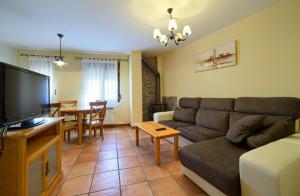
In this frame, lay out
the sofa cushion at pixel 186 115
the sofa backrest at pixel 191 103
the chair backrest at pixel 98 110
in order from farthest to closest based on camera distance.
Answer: the chair backrest at pixel 98 110 → the sofa backrest at pixel 191 103 → the sofa cushion at pixel 186 115

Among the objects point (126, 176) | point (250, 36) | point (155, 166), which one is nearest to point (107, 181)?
point (126, 176)

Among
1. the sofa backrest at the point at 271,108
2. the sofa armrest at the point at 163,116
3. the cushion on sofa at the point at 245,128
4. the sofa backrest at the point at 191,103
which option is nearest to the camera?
Answer: the cushion on sofa at the point at 245,128

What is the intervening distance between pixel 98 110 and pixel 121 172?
1.84 metres

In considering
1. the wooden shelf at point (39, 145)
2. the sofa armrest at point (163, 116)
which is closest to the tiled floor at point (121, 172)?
the wooden shelf at point (39, 145)

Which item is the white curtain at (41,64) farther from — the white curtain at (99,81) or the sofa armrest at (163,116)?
the sofa armrest at (163,116)

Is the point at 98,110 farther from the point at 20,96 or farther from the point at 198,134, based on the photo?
the point at 198,134

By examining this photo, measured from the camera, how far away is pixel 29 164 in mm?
1188

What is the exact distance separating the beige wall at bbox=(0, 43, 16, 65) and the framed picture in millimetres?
4778

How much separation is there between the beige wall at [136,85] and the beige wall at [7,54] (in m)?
3.18

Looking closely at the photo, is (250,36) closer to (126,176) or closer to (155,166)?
(155,166)

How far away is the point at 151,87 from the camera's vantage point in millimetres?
5184

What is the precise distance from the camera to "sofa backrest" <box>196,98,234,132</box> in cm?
250

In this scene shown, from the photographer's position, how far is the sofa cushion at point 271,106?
1784mm

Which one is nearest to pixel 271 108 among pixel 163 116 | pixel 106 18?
pixel 163 116
